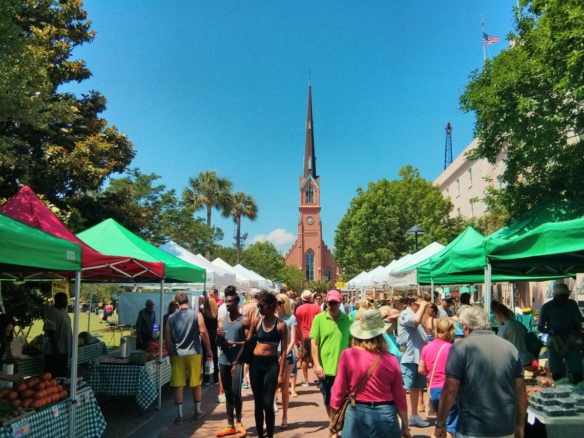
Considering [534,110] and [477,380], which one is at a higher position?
[534,110]

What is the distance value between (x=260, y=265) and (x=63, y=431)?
73.9 meters

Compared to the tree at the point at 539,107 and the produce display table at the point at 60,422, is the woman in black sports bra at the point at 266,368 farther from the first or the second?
the tree at the point at 539,107

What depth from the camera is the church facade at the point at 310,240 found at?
94750 millimetres

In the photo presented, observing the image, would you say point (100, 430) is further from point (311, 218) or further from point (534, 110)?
point (311, 218)

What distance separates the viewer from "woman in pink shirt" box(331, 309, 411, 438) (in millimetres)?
3668

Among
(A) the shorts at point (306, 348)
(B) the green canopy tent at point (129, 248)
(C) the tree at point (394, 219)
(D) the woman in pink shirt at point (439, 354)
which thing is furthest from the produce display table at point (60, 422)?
(C) the tree at point (394, 219)

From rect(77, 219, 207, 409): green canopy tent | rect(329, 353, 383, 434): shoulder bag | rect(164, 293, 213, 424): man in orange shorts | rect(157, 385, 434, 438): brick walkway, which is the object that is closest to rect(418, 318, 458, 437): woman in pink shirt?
rect(157, 385, 434, 438): brick walkway

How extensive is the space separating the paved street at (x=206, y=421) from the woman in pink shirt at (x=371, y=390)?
10.6 feet

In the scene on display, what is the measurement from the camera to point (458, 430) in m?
3.82

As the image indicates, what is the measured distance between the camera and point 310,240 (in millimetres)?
95500

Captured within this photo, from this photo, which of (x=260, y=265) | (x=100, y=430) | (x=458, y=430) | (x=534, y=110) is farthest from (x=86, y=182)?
(x=260, y=265)

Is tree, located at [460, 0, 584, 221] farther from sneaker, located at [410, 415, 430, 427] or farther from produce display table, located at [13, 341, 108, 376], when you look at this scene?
produce display table, located at [13, 341, 108, 376]

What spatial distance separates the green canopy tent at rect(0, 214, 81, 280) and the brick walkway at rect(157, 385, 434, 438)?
295 cm

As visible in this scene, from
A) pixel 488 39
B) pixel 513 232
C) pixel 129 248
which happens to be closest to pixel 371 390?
pixel 513 232
